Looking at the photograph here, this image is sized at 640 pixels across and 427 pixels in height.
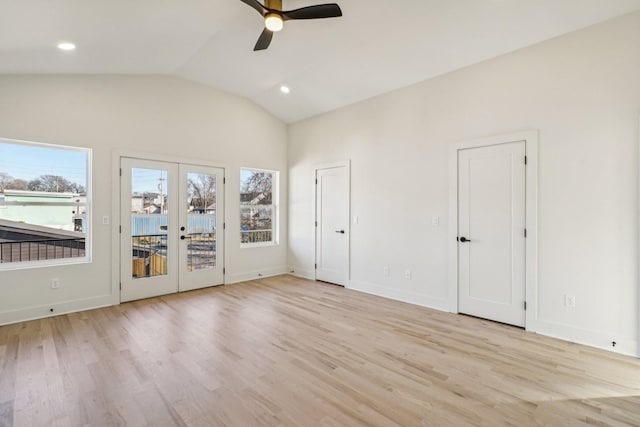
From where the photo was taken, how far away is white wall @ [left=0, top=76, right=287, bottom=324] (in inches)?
142

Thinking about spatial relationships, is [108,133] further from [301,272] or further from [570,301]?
[570,301]

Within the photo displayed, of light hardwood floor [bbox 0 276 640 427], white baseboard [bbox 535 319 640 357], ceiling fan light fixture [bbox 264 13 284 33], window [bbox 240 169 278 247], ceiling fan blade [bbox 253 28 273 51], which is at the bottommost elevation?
light hardwood floor [bbox 0 276 640 427]

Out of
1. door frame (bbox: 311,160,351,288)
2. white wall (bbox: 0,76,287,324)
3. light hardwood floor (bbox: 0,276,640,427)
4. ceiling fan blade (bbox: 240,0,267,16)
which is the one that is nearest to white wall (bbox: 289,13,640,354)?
light hardwood floor (bbox: 0,276,640,427)

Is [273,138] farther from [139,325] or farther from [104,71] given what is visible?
[139,325]

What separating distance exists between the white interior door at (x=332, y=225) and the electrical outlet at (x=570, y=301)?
3.00 metres

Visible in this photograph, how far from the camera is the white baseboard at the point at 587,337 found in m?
2.80

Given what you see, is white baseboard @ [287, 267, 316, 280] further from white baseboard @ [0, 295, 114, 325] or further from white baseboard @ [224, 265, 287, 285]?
white baseboard @ [0, 295, 114, 325]

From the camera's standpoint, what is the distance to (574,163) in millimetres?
3102

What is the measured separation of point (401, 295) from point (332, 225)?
70.1 inches

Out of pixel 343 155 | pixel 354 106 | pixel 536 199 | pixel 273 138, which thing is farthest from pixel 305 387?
pixel 273 138

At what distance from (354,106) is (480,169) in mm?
2393

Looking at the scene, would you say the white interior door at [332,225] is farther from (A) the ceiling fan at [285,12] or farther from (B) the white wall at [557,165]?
(A) the ceiling fan at [285,12]

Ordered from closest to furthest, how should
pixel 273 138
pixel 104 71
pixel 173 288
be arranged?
pixel 104 71, pixel 173 288, pixel 273 138

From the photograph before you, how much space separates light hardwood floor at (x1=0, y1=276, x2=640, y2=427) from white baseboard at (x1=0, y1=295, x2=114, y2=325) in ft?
0.53
